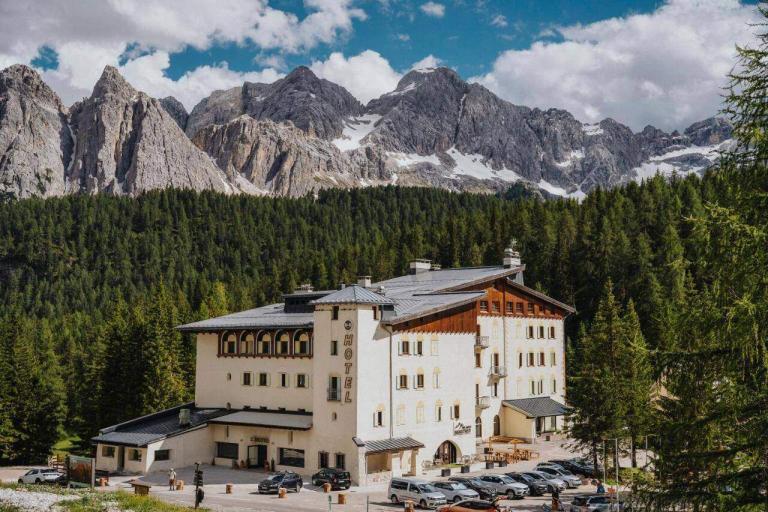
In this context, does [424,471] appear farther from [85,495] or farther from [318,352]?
[85,495]

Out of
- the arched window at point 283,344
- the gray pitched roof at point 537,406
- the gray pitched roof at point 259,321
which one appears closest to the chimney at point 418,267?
the gray pitched roof at point 537,406

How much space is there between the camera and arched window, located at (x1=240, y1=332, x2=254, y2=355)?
228ft

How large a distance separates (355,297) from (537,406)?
30.2 meters

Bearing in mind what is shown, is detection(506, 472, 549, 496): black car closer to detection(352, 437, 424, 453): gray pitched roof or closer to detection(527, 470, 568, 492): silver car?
detection(527, 470, 568, 492): silver car

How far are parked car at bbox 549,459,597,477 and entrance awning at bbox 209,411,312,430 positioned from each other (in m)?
20.0

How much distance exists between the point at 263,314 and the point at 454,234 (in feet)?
287

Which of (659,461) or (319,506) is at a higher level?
(659,461)

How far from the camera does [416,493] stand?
48.9m

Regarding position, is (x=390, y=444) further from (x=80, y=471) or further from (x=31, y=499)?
(x=31, y=499)

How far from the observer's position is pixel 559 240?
135000mm

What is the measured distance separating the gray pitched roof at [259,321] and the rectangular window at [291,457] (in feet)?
33.1

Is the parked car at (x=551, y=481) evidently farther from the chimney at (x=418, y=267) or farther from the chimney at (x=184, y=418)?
the chimney at (x=418, y=267)

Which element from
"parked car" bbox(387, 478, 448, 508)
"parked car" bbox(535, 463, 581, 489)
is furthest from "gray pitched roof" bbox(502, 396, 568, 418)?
"parked car" bbox(387, 478, 448, 508)

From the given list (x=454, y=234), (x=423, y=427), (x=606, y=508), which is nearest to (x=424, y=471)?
→ (x=423, y=427)
